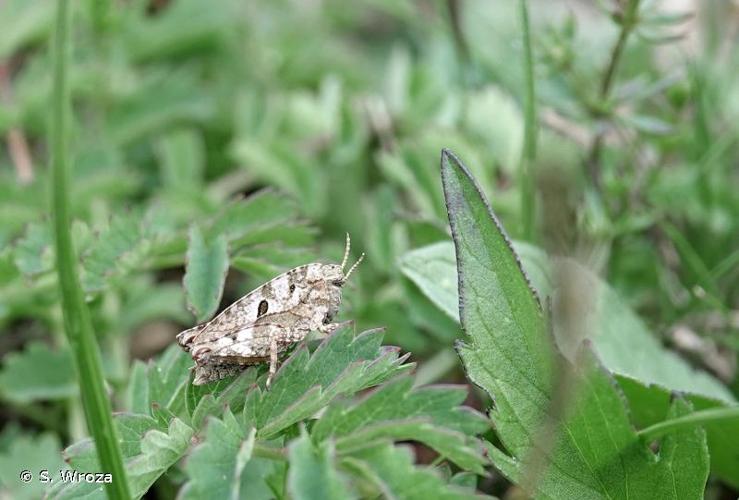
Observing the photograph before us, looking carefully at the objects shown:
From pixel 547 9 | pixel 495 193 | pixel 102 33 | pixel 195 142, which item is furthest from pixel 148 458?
pixel 547 9

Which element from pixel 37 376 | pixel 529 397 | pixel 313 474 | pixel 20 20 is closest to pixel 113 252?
pixel 37 376

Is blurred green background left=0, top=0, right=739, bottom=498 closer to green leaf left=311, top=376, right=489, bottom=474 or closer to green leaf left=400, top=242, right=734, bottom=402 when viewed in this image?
green leaf left=400, top=242, right=734, bottom=402

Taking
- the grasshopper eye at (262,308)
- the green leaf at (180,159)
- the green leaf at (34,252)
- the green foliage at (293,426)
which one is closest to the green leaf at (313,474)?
the green foliage at (293,426)

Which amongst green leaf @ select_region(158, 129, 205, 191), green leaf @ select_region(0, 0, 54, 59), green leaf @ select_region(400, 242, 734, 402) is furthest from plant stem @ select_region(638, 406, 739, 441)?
green leaf @ select_region(0, 0, 54, 59)

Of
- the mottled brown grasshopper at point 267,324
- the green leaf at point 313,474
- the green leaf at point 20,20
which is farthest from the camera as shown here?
the green leaf at point 20,20

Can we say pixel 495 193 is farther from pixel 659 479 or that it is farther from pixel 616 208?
pixel 659 479

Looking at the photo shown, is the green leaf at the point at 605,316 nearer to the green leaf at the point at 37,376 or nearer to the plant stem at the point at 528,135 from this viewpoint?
the plant stem at the point at 528,135
